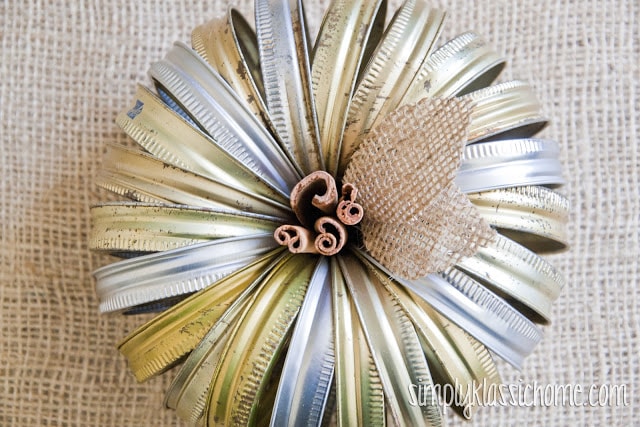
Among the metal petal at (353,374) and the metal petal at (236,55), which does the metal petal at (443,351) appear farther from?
the metal petal at (236,55)

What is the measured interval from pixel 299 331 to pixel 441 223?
0.12 m

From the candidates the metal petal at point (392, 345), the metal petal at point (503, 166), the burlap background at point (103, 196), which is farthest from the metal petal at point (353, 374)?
the burlap background at point (103, 196)

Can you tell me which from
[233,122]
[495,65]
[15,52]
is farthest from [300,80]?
[15,52]

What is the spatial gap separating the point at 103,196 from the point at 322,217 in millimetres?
311

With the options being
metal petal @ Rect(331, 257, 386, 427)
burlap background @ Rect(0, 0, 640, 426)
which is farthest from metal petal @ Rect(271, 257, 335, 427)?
burlap background @ Rect(0, 0, 640, 426)

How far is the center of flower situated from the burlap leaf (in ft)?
0.06

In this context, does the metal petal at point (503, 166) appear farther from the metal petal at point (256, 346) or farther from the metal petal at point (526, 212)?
the metal petal at point (256, 346)

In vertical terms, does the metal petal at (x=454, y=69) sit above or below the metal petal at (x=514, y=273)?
above

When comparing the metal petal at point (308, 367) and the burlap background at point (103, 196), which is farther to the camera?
the burlap background at point (103, 196)

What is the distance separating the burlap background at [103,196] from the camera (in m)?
0.63

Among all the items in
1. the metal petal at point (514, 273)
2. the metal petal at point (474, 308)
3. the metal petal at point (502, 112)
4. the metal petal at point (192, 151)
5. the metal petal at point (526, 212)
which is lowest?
the metal petal at point (474, 308)

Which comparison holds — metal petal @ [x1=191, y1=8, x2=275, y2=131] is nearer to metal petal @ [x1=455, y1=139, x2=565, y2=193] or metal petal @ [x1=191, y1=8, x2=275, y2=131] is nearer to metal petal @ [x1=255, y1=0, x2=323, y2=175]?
metal petal @ [x1=255, y1=0, x2=323, y2=175]

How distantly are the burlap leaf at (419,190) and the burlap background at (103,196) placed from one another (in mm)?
292

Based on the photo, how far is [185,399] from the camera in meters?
0.46
